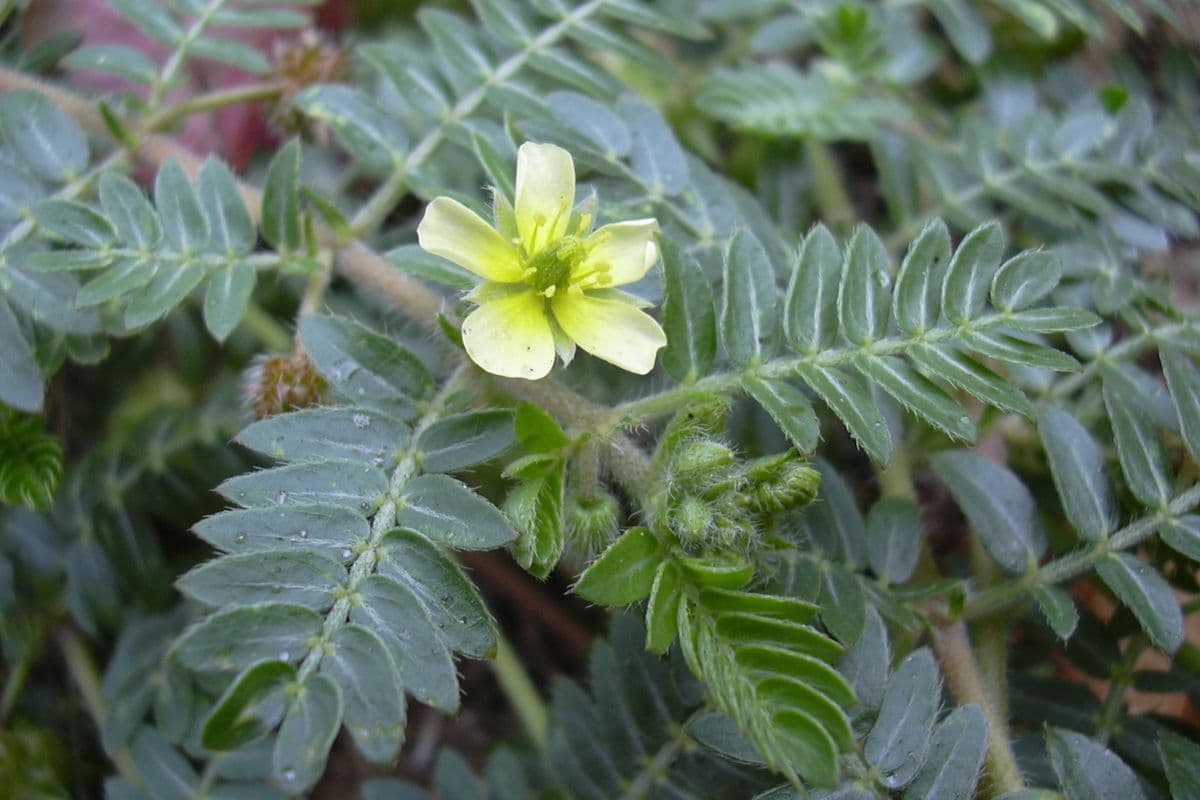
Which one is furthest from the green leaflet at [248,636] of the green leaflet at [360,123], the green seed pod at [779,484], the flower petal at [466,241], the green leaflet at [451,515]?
the green leaflet at [360,123]

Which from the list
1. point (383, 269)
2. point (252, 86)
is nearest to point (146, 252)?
point (383, 269)

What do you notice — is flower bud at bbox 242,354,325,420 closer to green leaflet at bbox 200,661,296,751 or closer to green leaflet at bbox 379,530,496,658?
green leaflet at bbox 379,530,496,658

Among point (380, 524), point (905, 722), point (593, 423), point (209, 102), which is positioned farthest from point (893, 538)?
point (209, 102)

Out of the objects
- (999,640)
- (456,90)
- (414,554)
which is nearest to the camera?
(414,554)

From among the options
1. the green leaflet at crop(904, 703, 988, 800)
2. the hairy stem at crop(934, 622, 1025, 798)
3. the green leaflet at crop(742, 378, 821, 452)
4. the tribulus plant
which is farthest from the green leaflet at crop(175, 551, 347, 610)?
the hairy stem at crop(934, 622, 1025, 798)

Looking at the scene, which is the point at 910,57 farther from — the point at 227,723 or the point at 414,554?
the point at 227,723

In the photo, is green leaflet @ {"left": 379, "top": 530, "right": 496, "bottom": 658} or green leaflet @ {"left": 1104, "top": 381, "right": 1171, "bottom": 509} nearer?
green leaflet @ {"left": 379, "top": 530, "right": 496, "bottom": 658}
